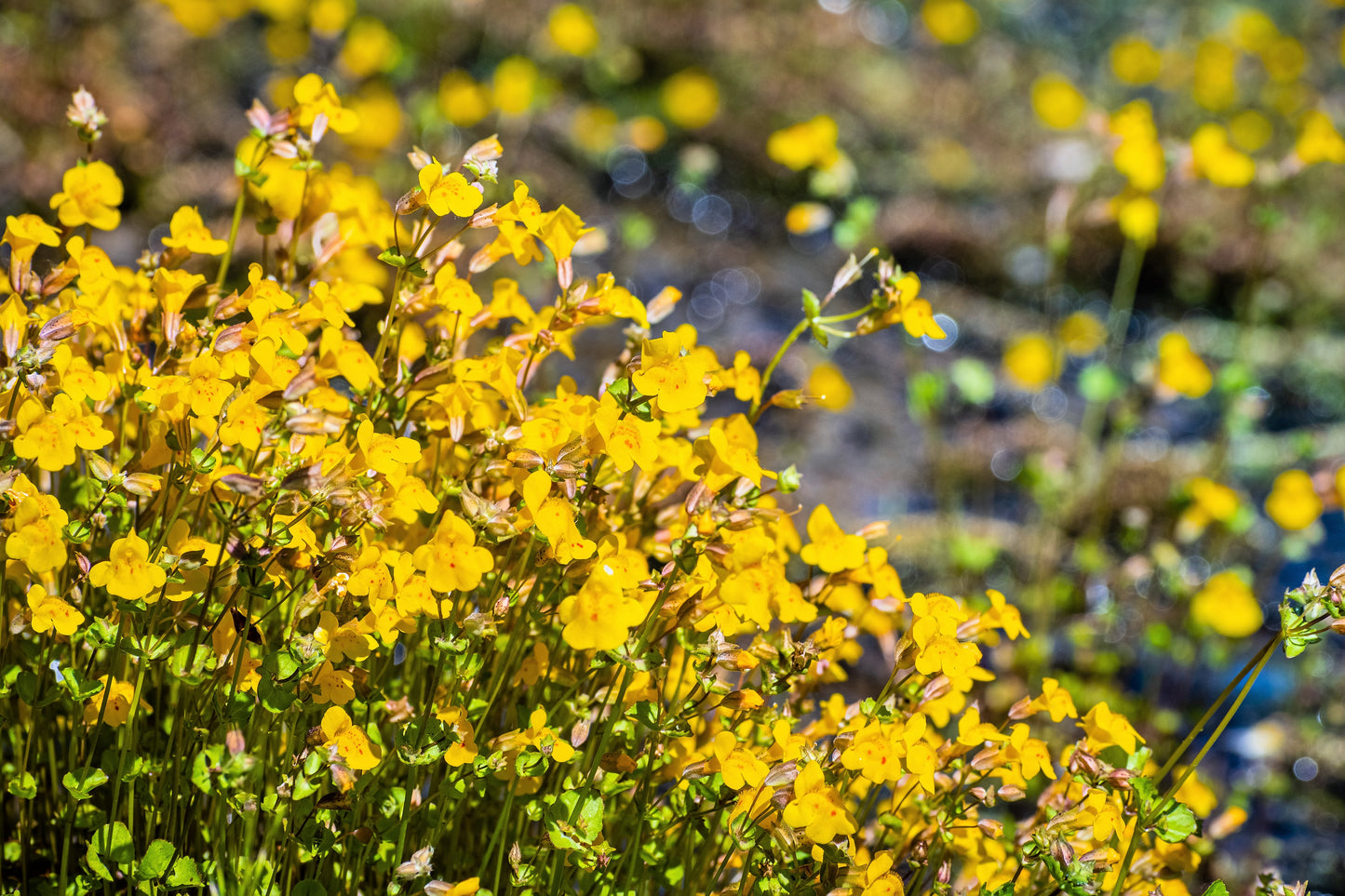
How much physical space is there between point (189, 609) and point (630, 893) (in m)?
0.60

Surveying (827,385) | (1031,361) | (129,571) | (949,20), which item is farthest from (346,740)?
(949,20)

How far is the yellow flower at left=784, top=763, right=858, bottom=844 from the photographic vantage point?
1.10m

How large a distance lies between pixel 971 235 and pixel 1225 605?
475cm

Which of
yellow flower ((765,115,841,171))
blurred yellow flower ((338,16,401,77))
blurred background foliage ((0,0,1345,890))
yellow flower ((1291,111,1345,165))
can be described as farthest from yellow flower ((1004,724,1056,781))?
blurred yellow flower ((338,16,401,77))

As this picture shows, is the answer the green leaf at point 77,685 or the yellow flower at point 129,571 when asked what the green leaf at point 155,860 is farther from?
the yellow flower at point 129,571

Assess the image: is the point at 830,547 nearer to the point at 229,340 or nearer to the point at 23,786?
the point at 229,340

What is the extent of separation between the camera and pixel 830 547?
134 centimetres

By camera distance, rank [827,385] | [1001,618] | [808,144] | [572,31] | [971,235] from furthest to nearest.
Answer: [971,235]
[572,31]
[827,385]
[808,144]
[1001,618]

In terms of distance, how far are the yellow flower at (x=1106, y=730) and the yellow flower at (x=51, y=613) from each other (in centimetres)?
112

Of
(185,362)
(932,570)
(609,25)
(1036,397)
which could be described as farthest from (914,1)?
(185,362)

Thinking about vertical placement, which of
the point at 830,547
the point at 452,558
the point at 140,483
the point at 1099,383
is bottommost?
the point at 1099,383

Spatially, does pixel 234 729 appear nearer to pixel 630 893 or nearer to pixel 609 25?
pixel 630 893

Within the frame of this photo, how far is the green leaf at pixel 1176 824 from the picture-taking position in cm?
120

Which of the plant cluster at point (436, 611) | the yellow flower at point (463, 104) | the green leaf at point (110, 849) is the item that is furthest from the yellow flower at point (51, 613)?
the yellow flower at point (463, 104)
